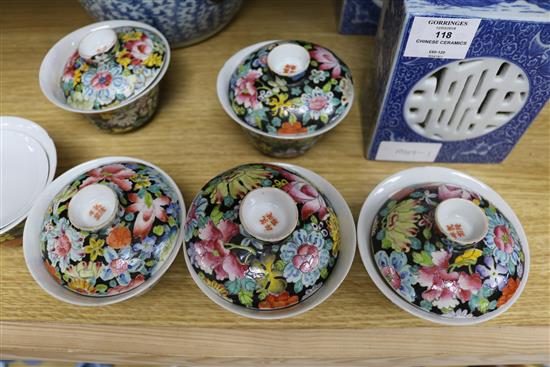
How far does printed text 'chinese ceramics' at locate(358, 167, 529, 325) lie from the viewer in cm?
60

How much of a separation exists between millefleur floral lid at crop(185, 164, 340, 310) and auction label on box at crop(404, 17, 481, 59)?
0.26m

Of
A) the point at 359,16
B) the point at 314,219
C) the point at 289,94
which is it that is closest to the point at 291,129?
the point at 289,94

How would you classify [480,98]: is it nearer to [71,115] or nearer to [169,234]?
[169,234]

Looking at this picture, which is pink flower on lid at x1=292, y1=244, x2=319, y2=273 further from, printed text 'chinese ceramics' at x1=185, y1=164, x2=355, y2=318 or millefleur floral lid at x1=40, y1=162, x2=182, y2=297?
millefleur floral lid at x1=40, y1=162, x2=182, y2=297

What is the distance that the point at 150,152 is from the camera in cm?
88

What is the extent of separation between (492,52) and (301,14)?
556mm

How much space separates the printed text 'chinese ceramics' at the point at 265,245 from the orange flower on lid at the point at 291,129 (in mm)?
110

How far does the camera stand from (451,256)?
0.60 m

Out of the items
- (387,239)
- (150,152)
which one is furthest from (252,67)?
(387,239)

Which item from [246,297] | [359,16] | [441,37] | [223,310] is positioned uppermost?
[441,37]

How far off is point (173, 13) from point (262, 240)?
0.54 m

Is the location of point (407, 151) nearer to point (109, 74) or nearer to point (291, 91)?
point (291, 91)

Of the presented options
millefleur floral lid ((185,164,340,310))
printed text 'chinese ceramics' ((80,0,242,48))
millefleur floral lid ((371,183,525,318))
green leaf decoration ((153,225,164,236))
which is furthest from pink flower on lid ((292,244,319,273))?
→ printed text 'chinese ceramics' ((80,0,242,48))

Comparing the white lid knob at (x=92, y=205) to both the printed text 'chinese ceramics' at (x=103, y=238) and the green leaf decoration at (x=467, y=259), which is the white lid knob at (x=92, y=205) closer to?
the printed text 'chinese ceramics' at (x=103, y=238)
